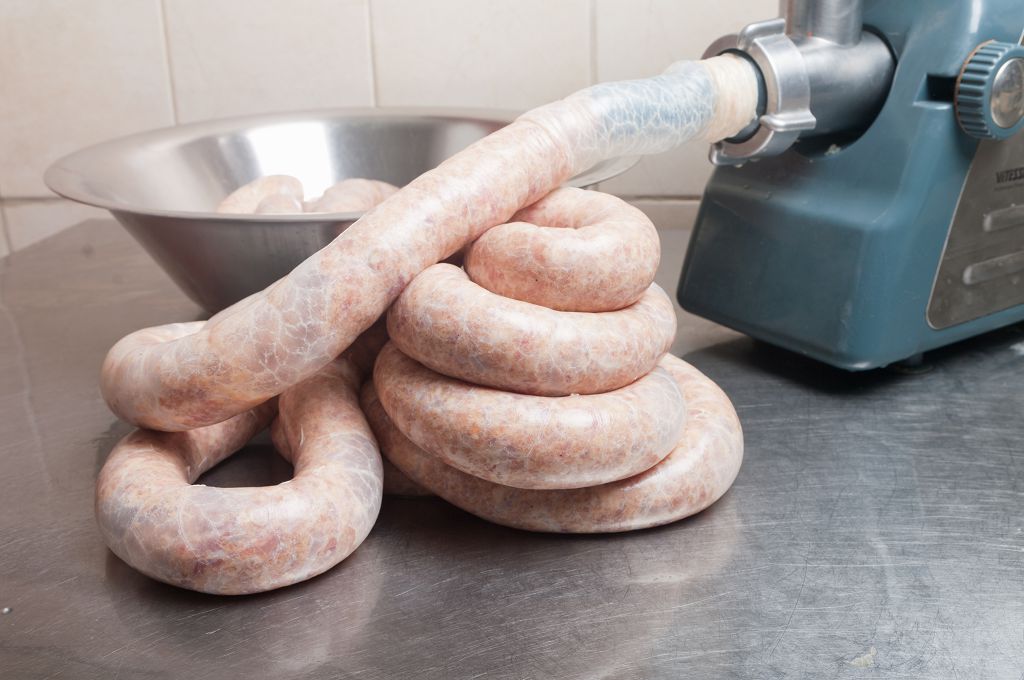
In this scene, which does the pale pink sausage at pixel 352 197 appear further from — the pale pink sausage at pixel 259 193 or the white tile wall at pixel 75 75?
the white tile wall at pixel 75 75

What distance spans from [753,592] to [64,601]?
0.38 metres

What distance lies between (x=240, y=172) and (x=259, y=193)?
5.3 inches

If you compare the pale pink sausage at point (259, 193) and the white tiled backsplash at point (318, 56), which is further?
the white tiled backsplash at point (318, 56)

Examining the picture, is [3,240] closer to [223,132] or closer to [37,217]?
[37,217]

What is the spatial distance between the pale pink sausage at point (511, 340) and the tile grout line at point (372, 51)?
2.68ft

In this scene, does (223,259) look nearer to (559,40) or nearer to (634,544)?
(634,544)

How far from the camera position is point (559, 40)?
4.30 ft

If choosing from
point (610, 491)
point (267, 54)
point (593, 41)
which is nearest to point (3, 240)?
point (267, 54)

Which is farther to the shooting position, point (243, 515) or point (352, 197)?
point (352, 197)

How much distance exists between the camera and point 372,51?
1.35 metres

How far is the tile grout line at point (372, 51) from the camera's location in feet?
4.36

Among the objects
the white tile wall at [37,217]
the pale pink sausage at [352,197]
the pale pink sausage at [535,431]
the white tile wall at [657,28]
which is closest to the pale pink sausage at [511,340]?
the pale pink sausage at [535,431]

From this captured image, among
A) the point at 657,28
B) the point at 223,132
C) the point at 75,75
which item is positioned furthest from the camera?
the point at 75,75

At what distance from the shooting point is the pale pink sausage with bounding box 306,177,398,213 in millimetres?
886
